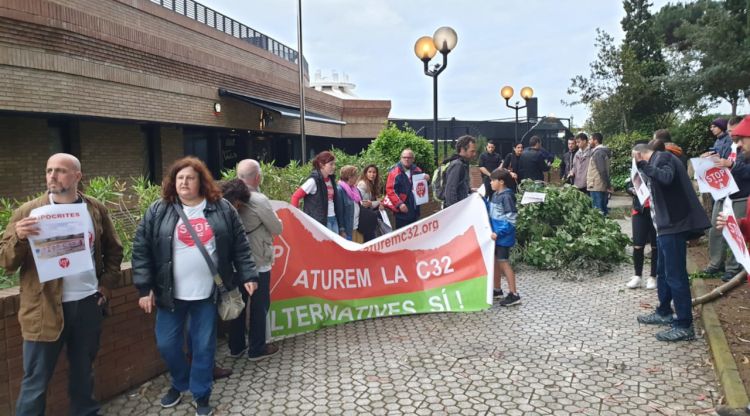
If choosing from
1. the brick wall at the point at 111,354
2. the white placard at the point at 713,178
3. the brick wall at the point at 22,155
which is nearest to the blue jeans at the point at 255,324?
the brick wall at the point at 111,354

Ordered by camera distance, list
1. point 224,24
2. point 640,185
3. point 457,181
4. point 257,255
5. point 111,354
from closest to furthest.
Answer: point 111,354 → point 257,255 → point 640,185 → point 457,181 → point 224,24

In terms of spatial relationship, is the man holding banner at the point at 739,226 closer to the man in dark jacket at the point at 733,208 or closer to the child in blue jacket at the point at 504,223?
the man in dark jacket at the point at 733,208

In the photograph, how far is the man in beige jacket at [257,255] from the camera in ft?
15.7

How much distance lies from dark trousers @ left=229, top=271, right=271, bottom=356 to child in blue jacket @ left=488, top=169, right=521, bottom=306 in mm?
2840

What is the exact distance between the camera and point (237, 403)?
163 inches

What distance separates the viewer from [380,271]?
6207 millimetres

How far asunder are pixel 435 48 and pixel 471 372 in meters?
8.53

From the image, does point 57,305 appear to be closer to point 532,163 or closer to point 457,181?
point 457,181

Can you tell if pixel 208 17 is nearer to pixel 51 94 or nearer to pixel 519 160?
pixel 51 94

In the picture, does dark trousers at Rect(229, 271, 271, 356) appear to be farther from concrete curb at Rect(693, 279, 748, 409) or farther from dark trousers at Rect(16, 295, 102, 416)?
concrete curb at Rect(693, 279, 748, 409)

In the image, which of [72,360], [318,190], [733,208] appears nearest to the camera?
[72,360]

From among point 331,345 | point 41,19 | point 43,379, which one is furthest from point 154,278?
point 41,19

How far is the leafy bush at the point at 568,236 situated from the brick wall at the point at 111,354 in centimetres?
585

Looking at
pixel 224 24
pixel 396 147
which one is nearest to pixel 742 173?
pixel 396 147
